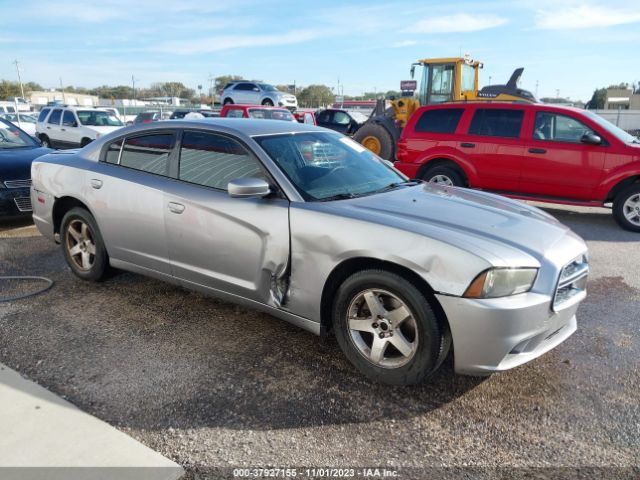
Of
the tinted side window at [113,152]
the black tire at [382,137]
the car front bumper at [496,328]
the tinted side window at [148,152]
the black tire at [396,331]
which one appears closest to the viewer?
the car front bumper at [496,328]

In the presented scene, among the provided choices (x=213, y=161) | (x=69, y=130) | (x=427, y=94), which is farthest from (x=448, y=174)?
(x=69, y=130)

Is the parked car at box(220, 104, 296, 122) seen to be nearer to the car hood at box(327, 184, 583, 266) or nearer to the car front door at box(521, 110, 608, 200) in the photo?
the car front door at box(521, 110, 608, 200)

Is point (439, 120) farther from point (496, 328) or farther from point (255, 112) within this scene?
point (255, 112)

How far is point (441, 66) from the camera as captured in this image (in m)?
14.7

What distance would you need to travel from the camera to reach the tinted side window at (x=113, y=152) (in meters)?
4.45

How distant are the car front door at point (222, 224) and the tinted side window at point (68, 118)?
47.2 ft

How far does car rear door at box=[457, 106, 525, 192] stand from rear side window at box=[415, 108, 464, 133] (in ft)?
0.83

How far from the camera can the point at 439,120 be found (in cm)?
894

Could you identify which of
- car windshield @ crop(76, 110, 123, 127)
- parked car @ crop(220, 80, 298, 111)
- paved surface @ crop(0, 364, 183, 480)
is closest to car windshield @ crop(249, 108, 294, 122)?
car windshield @ crop(76, 110, 123, 127)

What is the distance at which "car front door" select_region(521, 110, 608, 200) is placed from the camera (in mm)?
7684

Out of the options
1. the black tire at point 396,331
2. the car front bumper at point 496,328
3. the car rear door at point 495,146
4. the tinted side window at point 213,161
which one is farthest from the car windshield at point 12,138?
the car front bumper at point 496,328

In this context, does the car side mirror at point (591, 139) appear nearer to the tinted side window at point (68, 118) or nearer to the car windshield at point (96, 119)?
the car windshield at point (96, 119)

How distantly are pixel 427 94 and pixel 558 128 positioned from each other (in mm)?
7446

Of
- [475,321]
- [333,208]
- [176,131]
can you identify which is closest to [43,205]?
[176,131]
